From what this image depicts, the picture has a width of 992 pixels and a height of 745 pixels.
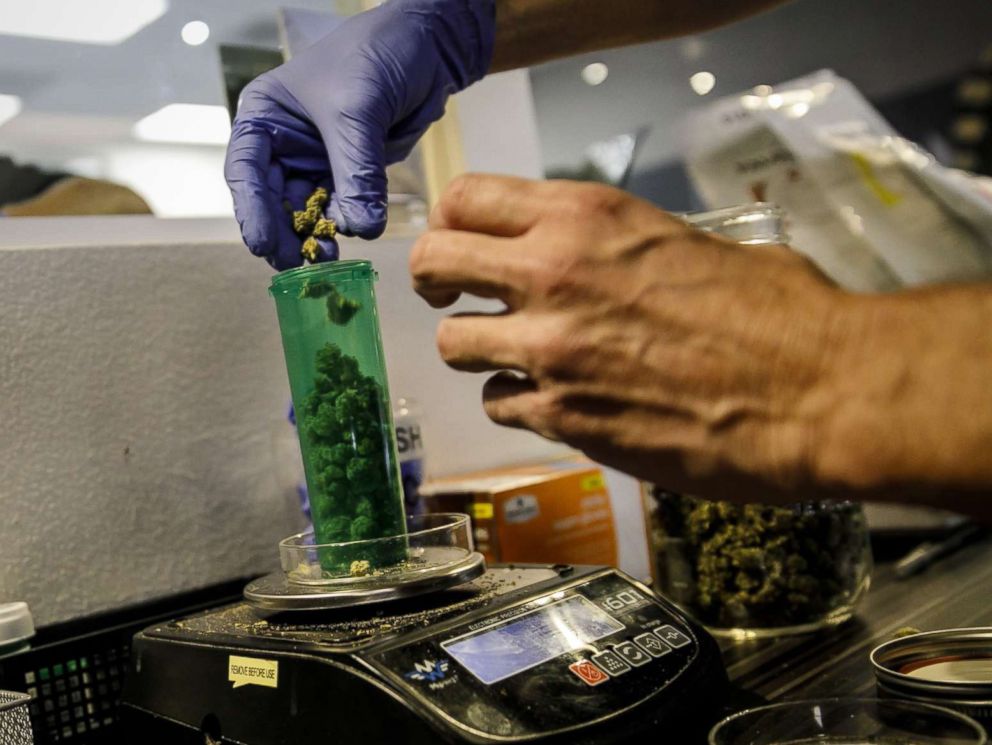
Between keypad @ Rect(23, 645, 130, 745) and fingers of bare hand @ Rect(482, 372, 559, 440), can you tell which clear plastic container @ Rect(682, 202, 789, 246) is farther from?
keypad @ Rect(23, 645, 130, 745)

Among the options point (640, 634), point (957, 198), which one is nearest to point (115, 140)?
point (640, 634)

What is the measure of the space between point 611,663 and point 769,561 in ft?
1.12

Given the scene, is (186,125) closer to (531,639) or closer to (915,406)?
(531,639)

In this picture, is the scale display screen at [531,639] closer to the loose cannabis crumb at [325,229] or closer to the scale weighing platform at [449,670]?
the scale weighing platform at [449,670]

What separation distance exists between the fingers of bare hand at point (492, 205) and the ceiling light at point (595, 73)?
4087mm

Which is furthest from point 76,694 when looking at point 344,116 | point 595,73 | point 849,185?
point 595,73

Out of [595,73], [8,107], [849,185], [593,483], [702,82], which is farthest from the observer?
[595,73]

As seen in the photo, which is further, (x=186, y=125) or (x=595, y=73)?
(x=595, y=73)

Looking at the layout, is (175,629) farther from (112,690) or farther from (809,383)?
(809,383)

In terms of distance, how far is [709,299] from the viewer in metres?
0.46

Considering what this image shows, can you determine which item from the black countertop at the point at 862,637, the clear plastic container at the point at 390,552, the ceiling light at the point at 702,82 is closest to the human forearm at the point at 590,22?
the clear plastic container at the point at 390,552

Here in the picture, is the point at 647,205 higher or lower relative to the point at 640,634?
higher

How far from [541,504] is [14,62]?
2.39 feet

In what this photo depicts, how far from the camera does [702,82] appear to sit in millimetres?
4055
